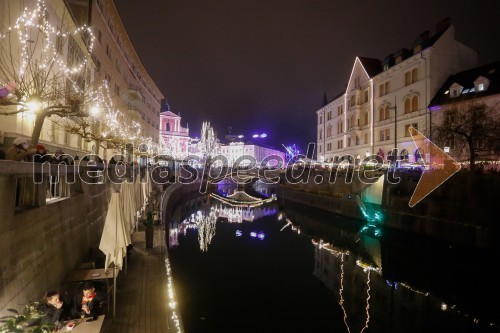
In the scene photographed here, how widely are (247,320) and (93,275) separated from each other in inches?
255

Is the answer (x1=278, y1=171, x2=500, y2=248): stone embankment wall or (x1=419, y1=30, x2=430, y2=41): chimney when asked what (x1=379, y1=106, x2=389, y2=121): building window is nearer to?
(x1=419, y1=30, x2=430, y2=41): chimney

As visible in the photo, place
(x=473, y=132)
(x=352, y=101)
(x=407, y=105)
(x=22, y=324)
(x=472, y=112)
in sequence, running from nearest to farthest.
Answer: (x=22, y=324), (x=473, y=132), (x=472, y=112), (x=407, y=105), (x=352, y=101)

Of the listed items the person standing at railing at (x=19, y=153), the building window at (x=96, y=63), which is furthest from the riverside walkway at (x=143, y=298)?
the building window at (x=96, y=63)

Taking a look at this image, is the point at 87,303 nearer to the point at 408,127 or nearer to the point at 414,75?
the point at 408,127

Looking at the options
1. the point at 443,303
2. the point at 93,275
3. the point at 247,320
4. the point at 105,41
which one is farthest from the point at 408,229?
the point at 105,41

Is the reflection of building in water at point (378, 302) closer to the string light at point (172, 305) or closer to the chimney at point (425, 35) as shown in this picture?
the string light at point (172, 305)

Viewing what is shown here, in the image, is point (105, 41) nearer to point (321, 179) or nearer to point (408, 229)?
point (321, 179)

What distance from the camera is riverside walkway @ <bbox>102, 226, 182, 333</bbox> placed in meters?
8.08

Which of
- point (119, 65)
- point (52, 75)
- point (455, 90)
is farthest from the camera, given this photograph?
point (119, 65)

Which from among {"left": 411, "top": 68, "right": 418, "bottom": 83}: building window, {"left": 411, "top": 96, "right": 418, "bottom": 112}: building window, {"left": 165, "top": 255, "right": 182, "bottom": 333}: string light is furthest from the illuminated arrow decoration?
{"left": 165, "top": 255, "right": 182, "bottom": 333}: string light

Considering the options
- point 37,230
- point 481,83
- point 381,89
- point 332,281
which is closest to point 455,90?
point 481,83

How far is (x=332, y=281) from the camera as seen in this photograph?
1825 centimetres

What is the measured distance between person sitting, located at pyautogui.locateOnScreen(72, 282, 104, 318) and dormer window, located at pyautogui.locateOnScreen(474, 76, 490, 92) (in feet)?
119

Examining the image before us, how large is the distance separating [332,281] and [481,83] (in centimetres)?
2602
